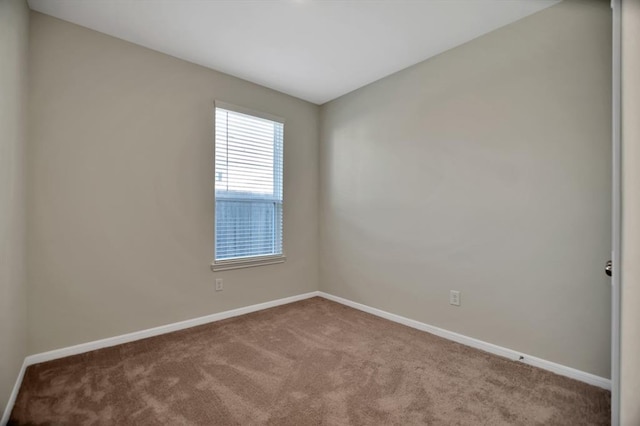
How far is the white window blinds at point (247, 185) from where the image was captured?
310cm

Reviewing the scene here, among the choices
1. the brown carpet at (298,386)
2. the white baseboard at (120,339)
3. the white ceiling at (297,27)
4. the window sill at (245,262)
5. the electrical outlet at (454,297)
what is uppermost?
the white ceiling at (297,27)

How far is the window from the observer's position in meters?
3.10

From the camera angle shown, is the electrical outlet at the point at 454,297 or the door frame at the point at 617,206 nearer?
the door frame at the point at 617,206

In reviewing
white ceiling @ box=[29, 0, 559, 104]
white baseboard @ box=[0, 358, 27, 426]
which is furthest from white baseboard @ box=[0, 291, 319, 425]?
white ceiling @ box=[29, 0, 559, 104]

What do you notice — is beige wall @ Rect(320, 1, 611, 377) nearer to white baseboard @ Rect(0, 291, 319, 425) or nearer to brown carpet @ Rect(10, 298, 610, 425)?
brown carpet @ Rect(10, 298, 610, 425)

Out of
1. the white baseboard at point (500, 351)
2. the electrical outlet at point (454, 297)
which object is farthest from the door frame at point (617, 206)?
the electrical outlet at point (454, 297)

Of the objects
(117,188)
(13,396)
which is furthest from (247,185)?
(13,396)

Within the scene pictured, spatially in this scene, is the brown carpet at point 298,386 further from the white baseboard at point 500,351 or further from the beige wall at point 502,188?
the beige wall at point 502,188

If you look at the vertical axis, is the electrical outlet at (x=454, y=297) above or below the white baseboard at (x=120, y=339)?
above

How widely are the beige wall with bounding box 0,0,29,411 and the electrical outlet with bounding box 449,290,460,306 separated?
301cm

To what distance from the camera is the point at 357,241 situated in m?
3.47

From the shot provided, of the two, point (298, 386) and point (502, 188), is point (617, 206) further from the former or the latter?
point (298, 386)

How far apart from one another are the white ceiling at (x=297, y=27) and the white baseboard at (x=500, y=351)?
255cm

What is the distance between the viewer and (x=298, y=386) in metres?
1.88
